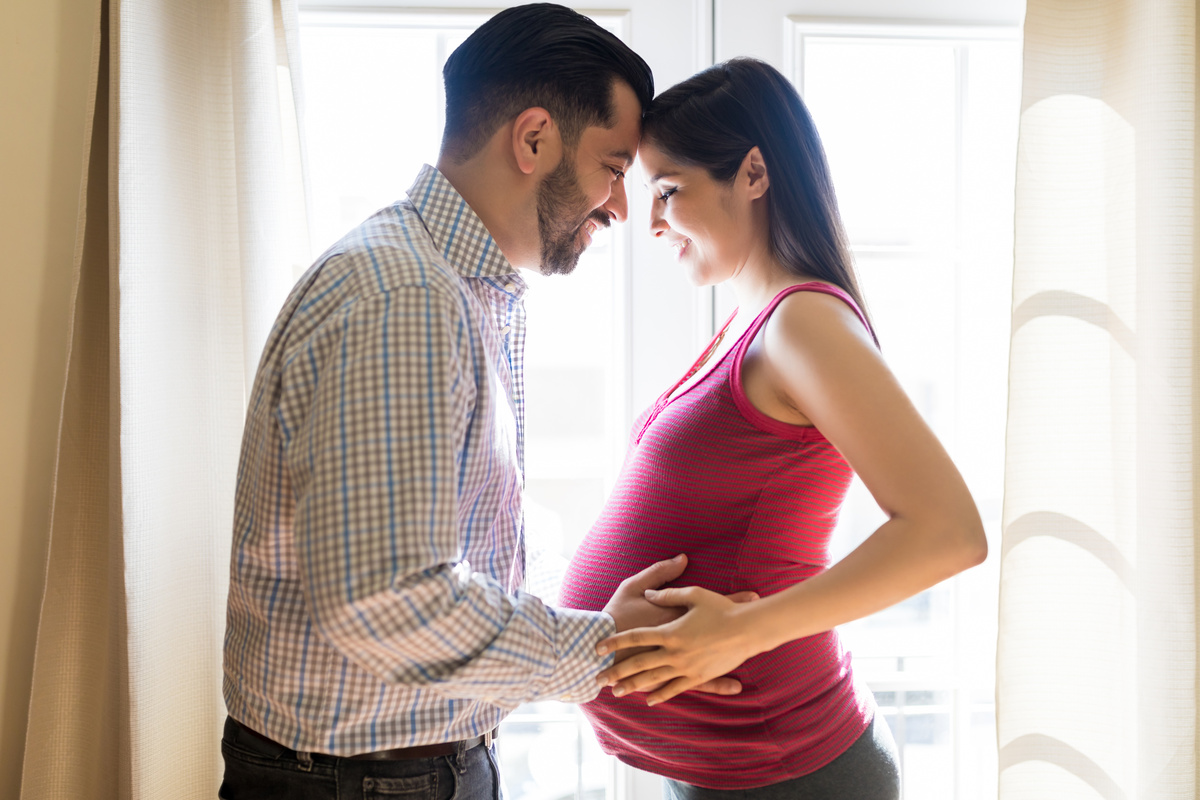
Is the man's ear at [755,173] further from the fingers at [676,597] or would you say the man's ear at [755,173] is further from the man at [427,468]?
the fingers at [676,597]

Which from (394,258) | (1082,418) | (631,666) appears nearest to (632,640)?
(631,666)

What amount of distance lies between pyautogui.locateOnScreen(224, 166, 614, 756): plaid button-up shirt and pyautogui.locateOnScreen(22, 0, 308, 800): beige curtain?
1.57ft

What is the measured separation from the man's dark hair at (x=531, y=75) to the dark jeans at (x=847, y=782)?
2.77ft

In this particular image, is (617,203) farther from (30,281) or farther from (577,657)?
(30,281)

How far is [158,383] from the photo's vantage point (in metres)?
1.31

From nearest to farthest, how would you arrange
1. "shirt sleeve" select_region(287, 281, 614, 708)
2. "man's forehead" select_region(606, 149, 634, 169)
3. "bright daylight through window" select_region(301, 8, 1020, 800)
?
→ "shirt sleeve" select_region(287, 281, 614, 708), "man's forehead" select_region(606, 149, 634, 169), "bright daylight through window" select_region(301, 8, 1020, 800)

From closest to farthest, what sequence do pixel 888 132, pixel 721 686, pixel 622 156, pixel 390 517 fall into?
1. pixel 390 517
2. pixel 721 686
3. pixel 622 156
4. pixel 888 132

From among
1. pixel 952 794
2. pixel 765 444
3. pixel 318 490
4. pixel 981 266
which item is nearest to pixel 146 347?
pixel 318 490

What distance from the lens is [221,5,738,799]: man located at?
71 centimetres

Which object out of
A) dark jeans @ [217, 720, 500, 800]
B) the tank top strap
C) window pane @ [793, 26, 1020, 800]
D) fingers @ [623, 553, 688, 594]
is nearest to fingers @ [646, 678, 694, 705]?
fingers @ [623, 553, 688, 594]

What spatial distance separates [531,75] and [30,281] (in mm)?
964

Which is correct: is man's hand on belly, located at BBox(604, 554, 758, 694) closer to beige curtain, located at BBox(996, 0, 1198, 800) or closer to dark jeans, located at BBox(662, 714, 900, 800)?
dark jeans, located at BBox(662, 714, 900, 800)

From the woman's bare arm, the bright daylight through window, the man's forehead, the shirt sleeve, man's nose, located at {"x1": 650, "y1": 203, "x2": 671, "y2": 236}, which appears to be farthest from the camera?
the bright daylight through window

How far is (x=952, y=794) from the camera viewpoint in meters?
1.63
